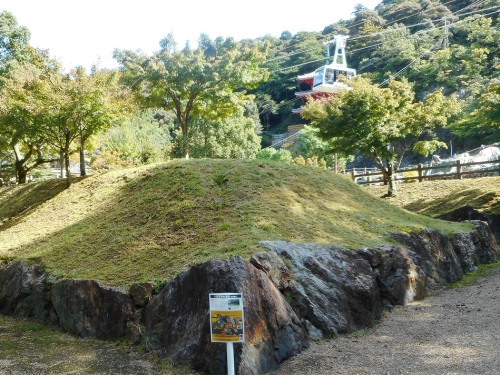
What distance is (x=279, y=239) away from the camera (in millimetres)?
8484

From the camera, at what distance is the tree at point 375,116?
70.0ft

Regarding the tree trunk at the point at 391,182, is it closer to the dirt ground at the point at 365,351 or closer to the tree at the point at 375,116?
the tree at the point at 375,116

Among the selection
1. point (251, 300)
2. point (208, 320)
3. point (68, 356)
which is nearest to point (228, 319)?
point (208, 320)

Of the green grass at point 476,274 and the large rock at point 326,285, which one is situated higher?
the large rock at point 326,285

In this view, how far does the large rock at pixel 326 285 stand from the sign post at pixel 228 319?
203 centimetres

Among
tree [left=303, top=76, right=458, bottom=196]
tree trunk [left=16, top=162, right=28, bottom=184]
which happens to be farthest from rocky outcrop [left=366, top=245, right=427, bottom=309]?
tree trunk [left=16, top=162, right=28, bottom=184]

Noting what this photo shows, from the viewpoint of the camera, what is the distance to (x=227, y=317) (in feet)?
16.9

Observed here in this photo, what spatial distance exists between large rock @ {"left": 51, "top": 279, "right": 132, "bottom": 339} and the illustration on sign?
8.98 ft

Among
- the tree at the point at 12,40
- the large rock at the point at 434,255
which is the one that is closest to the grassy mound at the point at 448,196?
the large rock at the point at 434,255

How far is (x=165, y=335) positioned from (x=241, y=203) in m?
4.07

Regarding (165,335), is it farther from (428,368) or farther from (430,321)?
(430,321)

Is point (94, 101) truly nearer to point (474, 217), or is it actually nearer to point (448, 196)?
point (474, 217)

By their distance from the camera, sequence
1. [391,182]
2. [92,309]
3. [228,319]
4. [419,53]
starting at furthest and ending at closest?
1. [419,53]
2. [391,182]
3. [92,309]
4. [228,319]

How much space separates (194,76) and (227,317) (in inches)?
591
